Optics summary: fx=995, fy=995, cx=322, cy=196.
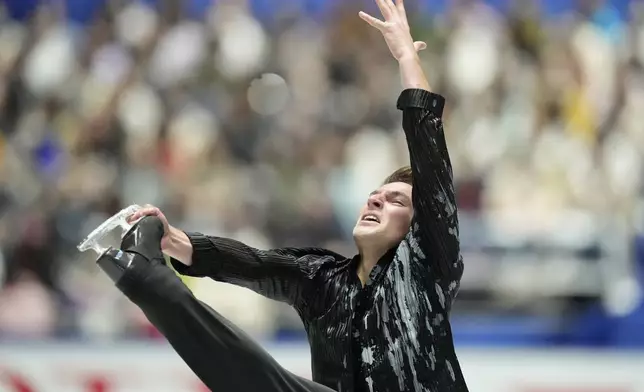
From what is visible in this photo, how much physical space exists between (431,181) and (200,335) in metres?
0.85

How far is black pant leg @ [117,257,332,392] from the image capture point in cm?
273

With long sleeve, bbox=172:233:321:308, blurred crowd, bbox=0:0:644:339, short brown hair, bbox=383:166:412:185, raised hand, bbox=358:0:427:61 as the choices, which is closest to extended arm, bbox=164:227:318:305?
long sleeve, bbox=172:233:321:308

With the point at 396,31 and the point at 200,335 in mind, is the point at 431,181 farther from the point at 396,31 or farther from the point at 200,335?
the point at 200,335

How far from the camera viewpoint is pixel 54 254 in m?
6.44

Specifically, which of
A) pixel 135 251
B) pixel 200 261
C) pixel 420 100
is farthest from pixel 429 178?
pixel 135 251

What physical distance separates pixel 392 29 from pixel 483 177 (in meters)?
3.86

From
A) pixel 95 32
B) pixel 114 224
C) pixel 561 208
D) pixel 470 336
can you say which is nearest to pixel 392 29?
pixel 114 224

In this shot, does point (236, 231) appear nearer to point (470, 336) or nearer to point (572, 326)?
point (470, 336)

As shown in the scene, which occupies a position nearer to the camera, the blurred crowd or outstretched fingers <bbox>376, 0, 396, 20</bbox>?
outstretched fingers <bbox>376, 0, 396, 20</bbox>

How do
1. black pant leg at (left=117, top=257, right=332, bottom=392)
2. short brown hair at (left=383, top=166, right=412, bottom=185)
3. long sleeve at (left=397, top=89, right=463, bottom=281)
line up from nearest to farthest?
black pant leg at (left=117, top=257, right=332, bottom=392) < long sleeve at (left=397, top=89, right=463, bottom=281) < short brown hair at (left=383, top=166, right=412, bottom=185)

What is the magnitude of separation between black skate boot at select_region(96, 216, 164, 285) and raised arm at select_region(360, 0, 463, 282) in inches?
31.6

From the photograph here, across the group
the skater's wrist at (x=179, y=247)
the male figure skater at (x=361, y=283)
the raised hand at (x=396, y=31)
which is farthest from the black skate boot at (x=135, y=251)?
the raised hand at (x=396, y=31)

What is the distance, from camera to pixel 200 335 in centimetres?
276

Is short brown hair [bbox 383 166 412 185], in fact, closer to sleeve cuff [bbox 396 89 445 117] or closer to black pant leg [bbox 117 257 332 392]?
sleeve cuff [bbox 396 89 445 117]
